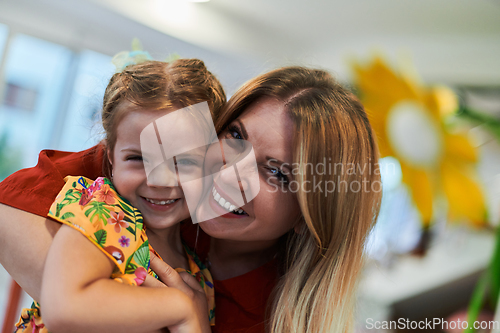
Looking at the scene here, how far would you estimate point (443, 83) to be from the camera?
164cm

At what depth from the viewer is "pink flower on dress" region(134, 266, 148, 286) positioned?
770mm

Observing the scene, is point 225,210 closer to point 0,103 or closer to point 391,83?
point 391,83

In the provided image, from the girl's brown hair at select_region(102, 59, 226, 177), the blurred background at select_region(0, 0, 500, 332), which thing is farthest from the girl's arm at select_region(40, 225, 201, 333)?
the blurred background at select_region(0, 0, 500, 332)

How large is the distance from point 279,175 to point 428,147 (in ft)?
1.17

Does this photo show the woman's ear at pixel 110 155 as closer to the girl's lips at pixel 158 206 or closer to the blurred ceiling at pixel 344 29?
the girl's lips at pixel 158 206

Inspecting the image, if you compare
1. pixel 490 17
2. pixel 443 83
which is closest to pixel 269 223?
pixel 443 83

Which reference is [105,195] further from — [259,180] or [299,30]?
[299,30]

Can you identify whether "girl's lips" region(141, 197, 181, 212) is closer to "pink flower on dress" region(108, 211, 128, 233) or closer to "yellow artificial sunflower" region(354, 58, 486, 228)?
"pink flower on dress" region(108, 211, 128, 233)

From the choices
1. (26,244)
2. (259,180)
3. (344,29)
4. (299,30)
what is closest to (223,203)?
(259,180)

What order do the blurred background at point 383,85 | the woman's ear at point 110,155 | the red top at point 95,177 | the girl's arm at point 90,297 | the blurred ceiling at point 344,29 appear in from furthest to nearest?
the blurred ceiling at point 344,29 < the woman's ear at point 110,155 < the red top at point 95,177 < the blurred background at point 383,85 < the girl's arm at point 90,297

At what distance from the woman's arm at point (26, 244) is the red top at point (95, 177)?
0.07ft

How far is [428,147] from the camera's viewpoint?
79cm

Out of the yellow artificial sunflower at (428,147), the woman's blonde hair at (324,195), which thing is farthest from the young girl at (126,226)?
the yellow artificial sunflower at (428,147)

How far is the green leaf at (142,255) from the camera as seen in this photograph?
793 mm
